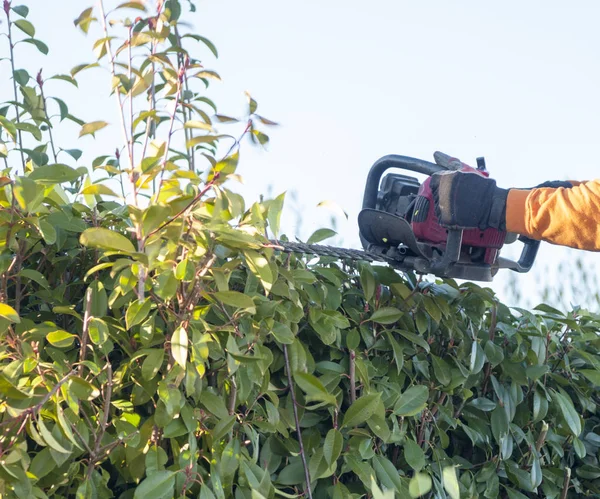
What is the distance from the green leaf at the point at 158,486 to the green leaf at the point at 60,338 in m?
0.32

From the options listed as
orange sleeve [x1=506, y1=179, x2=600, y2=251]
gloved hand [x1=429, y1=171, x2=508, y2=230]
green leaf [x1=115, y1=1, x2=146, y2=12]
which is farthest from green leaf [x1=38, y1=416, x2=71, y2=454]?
orange sleeve [x1=506, y1=179, x2=600, y2=251]

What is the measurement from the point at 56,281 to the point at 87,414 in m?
0.36

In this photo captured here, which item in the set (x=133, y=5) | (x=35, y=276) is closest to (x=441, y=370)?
(x=35, y=276)

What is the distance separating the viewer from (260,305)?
1715mm

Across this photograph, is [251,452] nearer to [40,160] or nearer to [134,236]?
[134,236]

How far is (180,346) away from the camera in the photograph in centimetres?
152

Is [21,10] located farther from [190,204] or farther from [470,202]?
[470,202]

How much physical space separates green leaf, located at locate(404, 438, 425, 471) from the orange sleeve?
0.67 m

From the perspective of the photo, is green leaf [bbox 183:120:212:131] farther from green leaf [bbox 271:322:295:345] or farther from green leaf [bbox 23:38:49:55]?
green leaf [bbox 23:38:49:55]

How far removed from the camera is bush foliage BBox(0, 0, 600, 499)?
152cm

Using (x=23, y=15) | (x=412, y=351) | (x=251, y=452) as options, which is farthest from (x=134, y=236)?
(x=23, y=15)

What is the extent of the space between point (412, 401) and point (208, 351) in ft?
2.06

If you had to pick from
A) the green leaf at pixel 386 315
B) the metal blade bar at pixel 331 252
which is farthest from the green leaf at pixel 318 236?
the green leaf at pixel 386 315

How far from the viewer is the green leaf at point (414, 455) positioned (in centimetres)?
199
